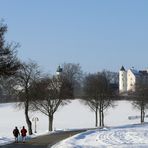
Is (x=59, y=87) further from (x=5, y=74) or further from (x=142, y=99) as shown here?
(x=5, y=74)

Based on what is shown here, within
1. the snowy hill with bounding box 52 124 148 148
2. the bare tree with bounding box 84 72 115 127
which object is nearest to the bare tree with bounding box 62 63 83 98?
the bare tree with bounding box 84 72 115 127

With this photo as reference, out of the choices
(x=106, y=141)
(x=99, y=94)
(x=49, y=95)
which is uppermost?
(x=99, y=94)

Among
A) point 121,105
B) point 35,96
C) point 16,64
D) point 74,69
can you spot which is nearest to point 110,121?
point 121,105

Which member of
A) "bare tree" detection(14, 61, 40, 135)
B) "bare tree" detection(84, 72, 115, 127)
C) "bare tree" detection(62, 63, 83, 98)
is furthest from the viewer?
"bare tree" detection(62, 63, 83, 98)

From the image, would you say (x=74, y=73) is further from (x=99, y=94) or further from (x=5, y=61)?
(x=5, y=61)

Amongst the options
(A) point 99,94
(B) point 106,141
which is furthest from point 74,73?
(B) point 106,141

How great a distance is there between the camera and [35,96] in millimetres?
60281

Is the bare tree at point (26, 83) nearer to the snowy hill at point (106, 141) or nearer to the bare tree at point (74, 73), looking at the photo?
the snowy hill at point (106, 141)

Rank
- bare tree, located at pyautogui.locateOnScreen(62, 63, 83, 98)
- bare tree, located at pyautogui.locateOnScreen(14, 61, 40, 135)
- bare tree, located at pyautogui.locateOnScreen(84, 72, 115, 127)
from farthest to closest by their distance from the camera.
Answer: bare tree, located at pyautogui.locateOnScreen(62, 63, 83, 98) < bare tree, located at pyautogui.locateOnScreen(84, 72, 115, 127) < bare tree, located at pyautogui.locateOnScreen(14, 61, 40, 135)

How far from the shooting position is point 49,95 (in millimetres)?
63125

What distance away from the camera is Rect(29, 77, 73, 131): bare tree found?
60.8 m

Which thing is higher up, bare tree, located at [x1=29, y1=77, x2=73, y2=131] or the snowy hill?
bare tree, located at [x1=29, y1=77, x2=73, y2=131]

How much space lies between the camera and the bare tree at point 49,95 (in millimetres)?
60844

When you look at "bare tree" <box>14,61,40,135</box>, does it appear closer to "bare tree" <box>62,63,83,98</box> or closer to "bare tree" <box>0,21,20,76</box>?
"bare tree" <box>0,21,20,76</box>
